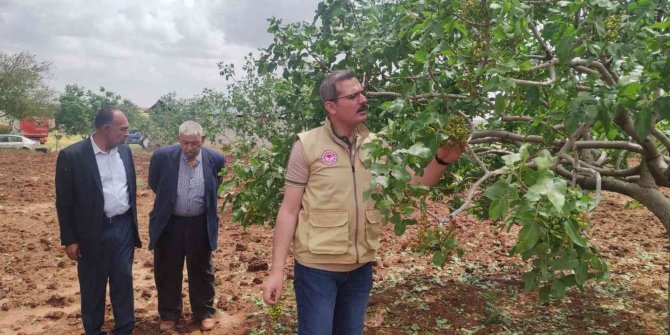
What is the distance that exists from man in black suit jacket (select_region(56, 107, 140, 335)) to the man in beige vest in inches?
77.2

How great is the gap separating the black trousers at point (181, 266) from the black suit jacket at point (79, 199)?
0.69m

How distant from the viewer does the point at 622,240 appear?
299 inches

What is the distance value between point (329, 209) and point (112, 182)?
2.26 meters

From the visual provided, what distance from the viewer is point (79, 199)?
12.4 ft

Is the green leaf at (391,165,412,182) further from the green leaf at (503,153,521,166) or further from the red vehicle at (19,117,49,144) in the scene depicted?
the red vehicle at (19,117,49,144)

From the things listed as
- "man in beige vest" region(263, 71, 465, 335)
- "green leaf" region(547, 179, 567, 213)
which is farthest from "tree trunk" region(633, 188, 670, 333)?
"green leaf" region(547, 179, 567, 213)

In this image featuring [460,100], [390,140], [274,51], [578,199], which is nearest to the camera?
[578,199]

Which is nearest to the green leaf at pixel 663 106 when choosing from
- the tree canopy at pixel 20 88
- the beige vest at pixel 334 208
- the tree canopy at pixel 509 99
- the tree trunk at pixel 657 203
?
the tree canopy at pixel 509 99

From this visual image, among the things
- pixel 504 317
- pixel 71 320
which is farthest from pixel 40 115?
pixel 504 317

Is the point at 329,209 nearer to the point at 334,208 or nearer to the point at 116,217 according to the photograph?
the point at 334,208

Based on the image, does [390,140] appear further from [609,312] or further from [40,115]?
[40,115]

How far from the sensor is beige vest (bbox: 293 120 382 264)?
2361 mm


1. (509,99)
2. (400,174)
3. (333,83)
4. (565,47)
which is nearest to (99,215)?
(333,83)

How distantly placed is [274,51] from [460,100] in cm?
153
